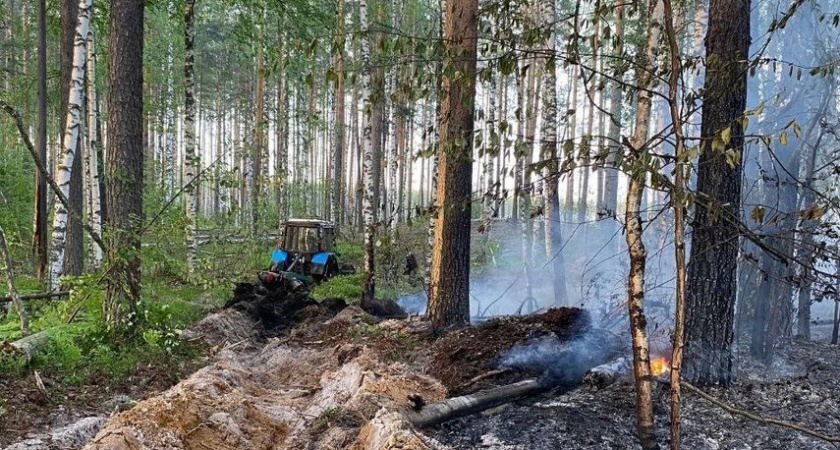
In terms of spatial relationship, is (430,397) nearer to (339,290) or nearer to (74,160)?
(339,290)

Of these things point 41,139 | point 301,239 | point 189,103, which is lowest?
point 301,239

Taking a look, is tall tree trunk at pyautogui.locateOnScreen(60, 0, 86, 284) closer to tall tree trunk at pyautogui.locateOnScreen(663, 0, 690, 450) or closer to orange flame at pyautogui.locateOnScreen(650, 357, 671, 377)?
orange flame at pyautogui.locateOnScreen(650, 357, 671, 377)

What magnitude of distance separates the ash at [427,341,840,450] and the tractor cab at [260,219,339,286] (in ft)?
29.5

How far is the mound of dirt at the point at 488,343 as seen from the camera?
5730 mm

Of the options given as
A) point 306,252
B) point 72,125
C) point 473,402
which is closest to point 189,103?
point 306,252

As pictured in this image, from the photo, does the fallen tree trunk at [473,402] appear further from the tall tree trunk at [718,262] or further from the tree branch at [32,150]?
the tree branch at [32,150]

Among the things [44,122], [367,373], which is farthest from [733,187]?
[44,122]

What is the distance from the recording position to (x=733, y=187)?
5.25 metres

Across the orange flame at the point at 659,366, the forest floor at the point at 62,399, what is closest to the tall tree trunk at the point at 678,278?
the orange flame at the point at 659,366

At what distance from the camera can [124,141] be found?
7.04 m

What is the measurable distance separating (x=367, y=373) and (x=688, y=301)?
3288 millimetres

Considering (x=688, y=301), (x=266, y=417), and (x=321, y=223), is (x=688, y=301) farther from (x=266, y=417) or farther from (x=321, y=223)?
(x=321, y=223)

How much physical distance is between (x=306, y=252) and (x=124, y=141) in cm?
698

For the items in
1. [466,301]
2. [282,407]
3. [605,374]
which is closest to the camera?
[282,407]
